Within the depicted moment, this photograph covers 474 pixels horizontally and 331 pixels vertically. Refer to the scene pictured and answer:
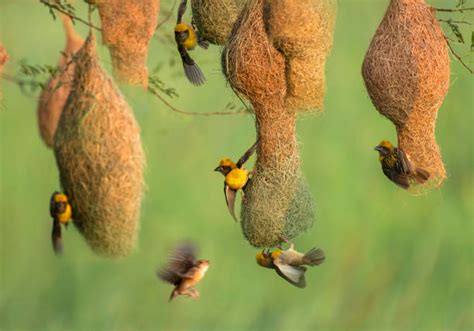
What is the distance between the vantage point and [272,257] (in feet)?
14.2

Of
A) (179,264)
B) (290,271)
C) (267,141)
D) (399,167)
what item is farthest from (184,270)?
(399,167)

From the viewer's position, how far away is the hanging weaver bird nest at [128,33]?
4426mm

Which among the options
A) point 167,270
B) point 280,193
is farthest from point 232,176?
point 167,270

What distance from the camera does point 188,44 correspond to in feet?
15.1

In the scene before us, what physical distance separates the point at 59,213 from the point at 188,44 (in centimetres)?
115

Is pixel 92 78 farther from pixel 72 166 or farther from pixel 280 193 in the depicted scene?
pixel 280 193

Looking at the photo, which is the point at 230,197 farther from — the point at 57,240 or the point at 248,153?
the point at 57,240

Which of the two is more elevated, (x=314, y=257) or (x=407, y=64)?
(x=407, y=64)

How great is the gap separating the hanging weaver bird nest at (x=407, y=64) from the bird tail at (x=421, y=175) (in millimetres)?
80

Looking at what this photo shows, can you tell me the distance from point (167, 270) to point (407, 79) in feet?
4.54

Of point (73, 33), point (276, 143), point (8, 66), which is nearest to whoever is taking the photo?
point (276, 143)

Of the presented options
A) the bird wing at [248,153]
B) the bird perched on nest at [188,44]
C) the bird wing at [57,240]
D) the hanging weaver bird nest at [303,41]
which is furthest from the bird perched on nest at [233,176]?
the bird wing at [57,240]

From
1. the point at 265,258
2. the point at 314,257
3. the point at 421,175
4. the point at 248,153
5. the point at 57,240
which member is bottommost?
the point at 265,258

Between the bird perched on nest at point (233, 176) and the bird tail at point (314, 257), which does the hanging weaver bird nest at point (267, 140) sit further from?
the bird tail at point (314, 257)
